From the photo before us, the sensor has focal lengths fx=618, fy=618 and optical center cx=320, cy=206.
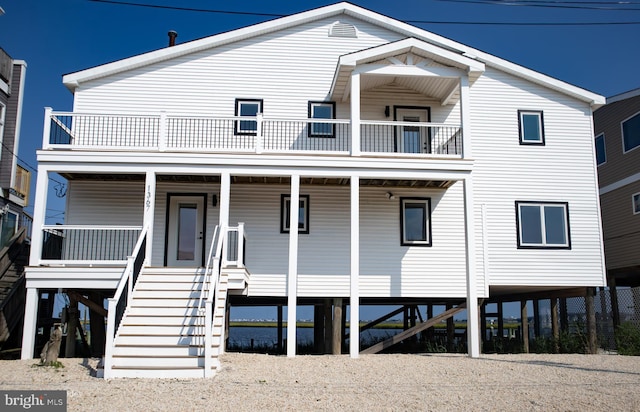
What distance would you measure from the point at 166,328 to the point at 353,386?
13.8 feet

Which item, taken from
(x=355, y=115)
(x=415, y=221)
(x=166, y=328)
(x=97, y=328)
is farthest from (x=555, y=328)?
(x=97, y=328)

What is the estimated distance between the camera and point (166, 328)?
40.0 ft

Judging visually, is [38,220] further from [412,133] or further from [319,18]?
[412,133]

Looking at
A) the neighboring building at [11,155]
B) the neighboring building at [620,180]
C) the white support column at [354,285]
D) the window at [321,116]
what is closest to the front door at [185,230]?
the window at [321,116]

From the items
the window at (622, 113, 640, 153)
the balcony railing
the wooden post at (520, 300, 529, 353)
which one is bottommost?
the wooden post at (520, 300, 529, 353)

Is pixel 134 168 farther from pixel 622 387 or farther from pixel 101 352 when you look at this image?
pixel 622 387

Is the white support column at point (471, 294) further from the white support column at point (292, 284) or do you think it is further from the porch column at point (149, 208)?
the porch column at point (149, 208)

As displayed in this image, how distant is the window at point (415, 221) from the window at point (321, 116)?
2887 mm

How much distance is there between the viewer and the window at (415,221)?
17.4 m

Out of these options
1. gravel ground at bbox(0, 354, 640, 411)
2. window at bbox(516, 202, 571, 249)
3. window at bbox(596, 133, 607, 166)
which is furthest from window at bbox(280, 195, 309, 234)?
window at bbox(596, 133, 607, 166)

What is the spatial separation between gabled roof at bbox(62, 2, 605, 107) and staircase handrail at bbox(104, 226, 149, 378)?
537 centimetres

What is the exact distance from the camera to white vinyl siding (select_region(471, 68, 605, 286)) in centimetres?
1778

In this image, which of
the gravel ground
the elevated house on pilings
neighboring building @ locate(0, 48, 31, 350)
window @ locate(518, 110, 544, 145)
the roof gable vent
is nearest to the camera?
the gravel ground

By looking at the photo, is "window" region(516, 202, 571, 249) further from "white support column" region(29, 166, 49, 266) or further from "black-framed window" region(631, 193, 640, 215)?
"white support column" region(29, 166, 49, 266)
